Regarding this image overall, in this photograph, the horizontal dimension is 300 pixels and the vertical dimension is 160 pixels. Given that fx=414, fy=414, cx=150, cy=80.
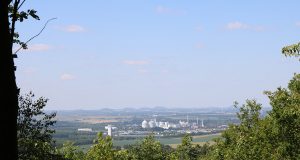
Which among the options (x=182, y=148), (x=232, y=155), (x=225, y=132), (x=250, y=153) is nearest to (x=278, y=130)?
(x=250, y=153)

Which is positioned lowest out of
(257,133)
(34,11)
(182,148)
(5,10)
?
(182,148)

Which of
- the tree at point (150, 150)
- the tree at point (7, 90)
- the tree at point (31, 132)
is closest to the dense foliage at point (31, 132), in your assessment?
the tree at point (31, 132)

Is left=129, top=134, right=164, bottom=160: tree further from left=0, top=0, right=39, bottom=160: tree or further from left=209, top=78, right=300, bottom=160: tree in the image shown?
left=0, top=0, right=39, bottom=160: tree

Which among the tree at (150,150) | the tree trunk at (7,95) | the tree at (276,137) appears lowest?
the tree at (150,150)

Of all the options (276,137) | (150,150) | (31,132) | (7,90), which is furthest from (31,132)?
(150,150)

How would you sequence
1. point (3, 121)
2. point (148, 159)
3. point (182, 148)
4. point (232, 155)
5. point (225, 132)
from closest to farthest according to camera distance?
point (3, 121), point (232, 155), point (148, 159), point (225, 132), point (182, 148)

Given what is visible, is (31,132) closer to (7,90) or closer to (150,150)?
(7,90)

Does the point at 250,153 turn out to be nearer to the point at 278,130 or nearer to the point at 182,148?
the point at 278,130

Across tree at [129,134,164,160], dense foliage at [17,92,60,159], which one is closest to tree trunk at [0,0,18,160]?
dense foliage at [17,92,60,159]

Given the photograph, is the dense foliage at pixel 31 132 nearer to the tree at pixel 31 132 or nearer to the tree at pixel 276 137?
the tree at pixel 31 132
